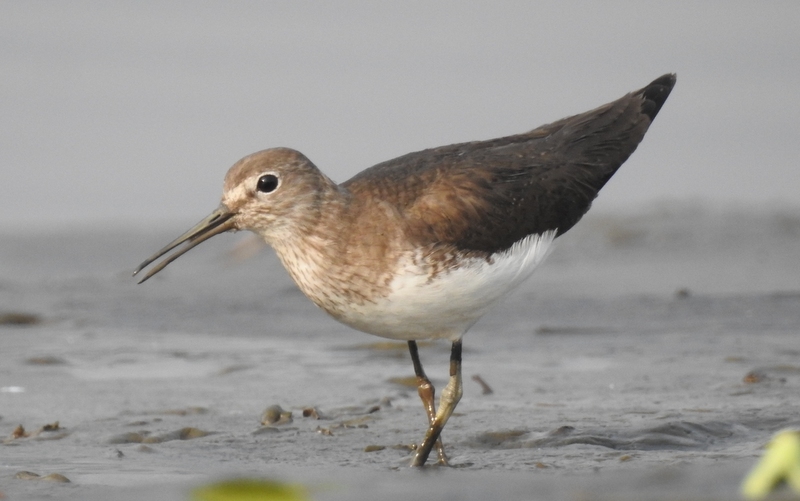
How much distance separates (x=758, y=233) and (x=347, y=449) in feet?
23.0

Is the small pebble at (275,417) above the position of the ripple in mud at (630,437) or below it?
above

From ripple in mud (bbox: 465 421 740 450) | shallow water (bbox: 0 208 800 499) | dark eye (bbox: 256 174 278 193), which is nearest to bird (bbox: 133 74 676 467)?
dark eye (bbox: 256 174 278 193)

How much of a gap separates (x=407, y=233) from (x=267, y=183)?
30.6 inches

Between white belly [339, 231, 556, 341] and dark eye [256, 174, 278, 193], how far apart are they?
0.76 m

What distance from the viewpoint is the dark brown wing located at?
6.03m

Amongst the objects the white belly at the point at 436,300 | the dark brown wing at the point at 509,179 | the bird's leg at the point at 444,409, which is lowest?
the bird's leg at the point at 444,409

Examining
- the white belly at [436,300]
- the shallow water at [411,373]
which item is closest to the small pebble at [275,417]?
the shallow water at [411,373]

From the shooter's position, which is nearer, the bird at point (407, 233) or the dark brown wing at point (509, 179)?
the bird at point (407, 233)

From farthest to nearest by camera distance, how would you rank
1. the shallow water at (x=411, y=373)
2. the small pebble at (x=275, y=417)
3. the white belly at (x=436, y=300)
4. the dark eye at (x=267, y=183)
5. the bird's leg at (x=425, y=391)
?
the small pebble at (x=275, y=417), the bird's leg at (x=425, y=391), the dark eye at (x=267, y=183), the white belly at (x=436, y=300), the shallow water at (x=411, y=373)

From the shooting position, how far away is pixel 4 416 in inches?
265

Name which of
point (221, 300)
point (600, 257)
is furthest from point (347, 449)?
point (600, 257)

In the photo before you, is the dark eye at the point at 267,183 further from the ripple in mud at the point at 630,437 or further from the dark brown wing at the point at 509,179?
the ripple in mud at the point at 630,437

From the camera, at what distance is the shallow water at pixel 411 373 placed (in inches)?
209

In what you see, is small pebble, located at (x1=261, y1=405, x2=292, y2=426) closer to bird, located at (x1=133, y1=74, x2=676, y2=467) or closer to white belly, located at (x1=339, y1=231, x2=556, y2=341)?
bird, located at (x1=133, y1=74, x2=676, y2=467)
